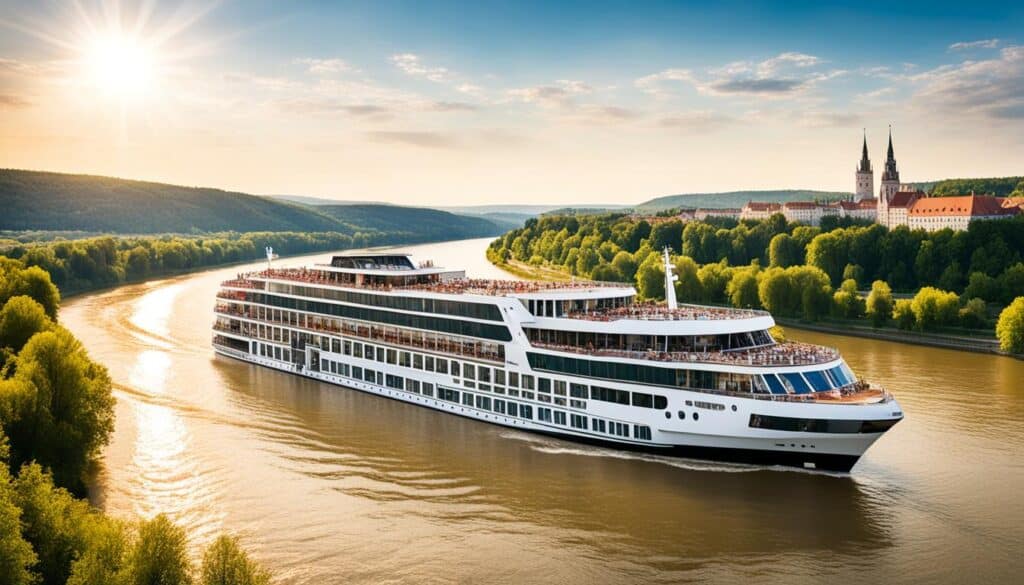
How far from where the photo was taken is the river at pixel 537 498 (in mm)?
20703

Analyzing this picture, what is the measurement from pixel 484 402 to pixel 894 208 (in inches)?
4671

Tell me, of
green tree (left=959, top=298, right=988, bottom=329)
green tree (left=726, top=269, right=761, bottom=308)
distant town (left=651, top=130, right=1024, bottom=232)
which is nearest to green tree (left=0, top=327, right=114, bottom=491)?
green tree (left=726, top=269, right=761, bottom=308)

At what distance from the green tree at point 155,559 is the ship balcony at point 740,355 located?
54.9 feet

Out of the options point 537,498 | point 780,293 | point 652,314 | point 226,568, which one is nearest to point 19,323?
point 537,498

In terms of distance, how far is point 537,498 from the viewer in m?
24.9

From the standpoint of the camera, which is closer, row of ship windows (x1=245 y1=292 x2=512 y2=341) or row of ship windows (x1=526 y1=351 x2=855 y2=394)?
row of ship windows (x1=526 y1=351 x2=855 y2=394)

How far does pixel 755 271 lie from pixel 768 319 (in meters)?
47.6

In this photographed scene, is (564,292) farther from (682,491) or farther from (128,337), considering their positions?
(128,337)

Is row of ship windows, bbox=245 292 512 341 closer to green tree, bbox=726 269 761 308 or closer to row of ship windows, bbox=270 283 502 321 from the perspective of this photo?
row of ship windows, bbox=270 283 502 321

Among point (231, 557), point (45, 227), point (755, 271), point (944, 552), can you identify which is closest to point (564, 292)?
point (944, 552)

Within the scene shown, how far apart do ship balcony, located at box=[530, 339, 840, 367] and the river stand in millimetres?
3347

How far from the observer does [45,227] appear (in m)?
156

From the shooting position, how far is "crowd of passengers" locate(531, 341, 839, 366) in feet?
88.4

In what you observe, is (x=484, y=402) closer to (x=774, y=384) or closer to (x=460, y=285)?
(x=460, y=285)
